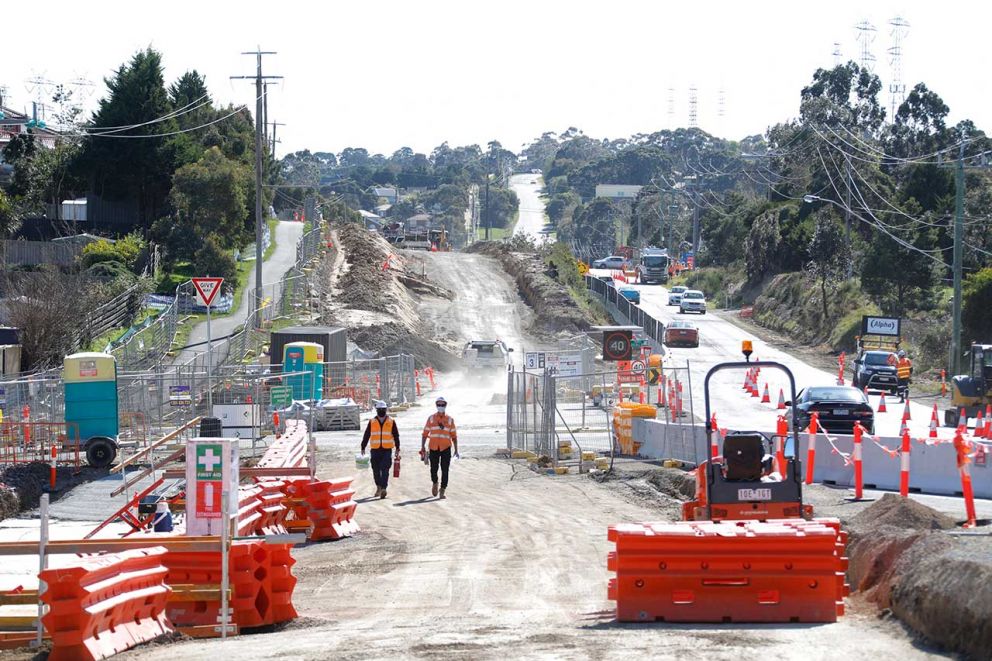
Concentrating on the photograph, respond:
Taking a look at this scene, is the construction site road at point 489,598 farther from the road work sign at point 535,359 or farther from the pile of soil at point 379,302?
the pile of soil at point 379,302

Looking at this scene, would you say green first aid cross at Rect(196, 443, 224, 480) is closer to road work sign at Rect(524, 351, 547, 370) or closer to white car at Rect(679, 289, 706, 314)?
road work sign at Rect(524, 351, 547, 370)

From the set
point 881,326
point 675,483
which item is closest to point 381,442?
point 675,483

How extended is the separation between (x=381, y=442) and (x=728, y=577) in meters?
10.8

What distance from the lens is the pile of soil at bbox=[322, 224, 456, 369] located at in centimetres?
5656

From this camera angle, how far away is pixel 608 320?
73875 millimetres

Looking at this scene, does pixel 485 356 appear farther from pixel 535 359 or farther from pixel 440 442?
pixel 440 442

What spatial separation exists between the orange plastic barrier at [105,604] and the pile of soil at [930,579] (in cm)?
617

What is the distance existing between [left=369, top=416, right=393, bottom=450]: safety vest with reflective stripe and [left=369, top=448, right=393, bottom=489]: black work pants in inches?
3.2

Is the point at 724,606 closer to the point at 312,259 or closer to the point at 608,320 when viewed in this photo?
the point at 312,259

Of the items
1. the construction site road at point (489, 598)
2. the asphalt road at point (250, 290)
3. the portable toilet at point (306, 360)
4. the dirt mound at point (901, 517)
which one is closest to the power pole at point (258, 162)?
the asphalt road at point (250, 290)

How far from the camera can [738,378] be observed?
5041 centimetres

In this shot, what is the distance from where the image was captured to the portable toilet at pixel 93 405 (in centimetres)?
2559

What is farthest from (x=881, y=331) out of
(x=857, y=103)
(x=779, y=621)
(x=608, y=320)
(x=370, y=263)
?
(x=857, y=103)

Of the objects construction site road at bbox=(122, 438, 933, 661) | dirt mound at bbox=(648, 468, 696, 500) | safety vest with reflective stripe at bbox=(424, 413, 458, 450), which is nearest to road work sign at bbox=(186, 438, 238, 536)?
construction site road at bbox=(122, 438, 933, 661)
